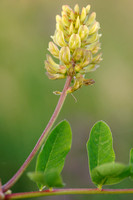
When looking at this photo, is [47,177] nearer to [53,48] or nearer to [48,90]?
[53,48]

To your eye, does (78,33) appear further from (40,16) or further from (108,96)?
(40,16)

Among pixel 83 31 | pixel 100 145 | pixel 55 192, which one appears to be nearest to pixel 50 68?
pixel 83 31

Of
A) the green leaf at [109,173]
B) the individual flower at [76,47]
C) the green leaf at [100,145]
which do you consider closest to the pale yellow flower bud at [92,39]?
the individual flower at [76,47]

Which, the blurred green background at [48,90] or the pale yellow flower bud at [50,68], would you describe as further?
the blurred green background at [48,90]

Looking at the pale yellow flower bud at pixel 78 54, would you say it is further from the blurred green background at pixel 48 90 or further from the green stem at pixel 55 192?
Result: the blurred green background at pixel 48 90

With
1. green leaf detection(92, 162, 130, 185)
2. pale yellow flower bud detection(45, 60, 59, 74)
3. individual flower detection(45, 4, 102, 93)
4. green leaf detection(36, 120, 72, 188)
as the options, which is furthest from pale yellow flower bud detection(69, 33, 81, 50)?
green leaf detection(92, 162, 130, 185)

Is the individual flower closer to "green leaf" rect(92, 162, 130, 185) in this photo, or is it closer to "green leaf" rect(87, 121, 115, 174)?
"green leaf" rect(87, 121, 115, 174)
